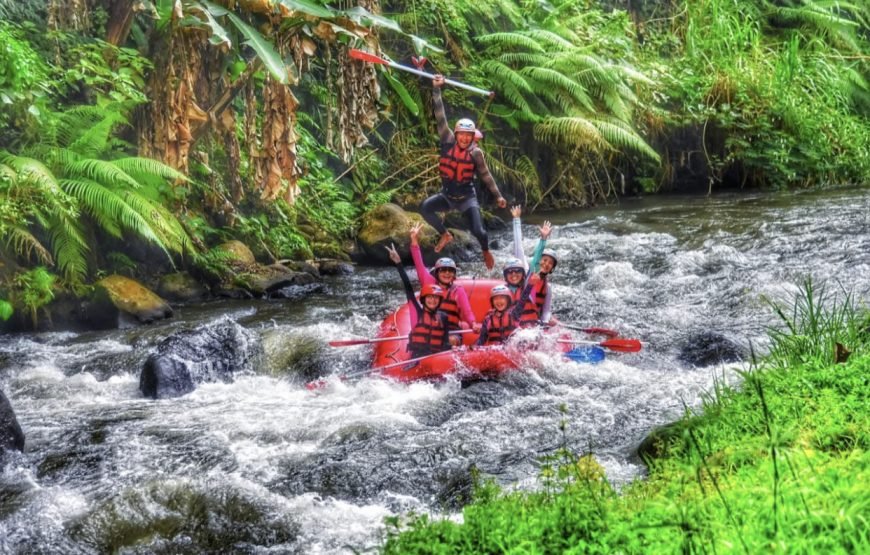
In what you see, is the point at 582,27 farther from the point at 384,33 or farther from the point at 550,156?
the point at 384,33

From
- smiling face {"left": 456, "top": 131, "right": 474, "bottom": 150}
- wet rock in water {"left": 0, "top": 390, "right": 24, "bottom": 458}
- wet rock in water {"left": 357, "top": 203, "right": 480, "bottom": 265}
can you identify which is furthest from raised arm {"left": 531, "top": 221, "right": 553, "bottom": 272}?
wet rock in water {"left": 0, "top": 390, "right": 24, "bottom": 458}

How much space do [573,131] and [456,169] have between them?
5052mm

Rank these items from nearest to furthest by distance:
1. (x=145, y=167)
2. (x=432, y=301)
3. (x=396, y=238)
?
(x=432, y=301) → (x=145, y=167) → (x=396, y=238)

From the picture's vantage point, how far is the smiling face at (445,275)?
727cm

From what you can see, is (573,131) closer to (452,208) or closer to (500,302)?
(452,208)

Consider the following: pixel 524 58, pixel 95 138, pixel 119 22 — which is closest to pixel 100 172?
pixel 95 138

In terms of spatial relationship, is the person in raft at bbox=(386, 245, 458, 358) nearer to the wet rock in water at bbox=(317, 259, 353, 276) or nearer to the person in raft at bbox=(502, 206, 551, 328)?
the person in raft at bbox=(502, 206, 551, 328)

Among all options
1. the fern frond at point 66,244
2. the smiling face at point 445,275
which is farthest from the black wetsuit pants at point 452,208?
the fern frond at point 66,244

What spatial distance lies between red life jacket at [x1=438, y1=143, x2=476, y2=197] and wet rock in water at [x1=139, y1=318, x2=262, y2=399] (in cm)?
271

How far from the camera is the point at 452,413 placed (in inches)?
236

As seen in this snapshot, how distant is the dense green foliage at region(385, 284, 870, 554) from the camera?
2.34 metres

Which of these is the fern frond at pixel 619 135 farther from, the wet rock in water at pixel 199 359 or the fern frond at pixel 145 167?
the wet rock in water at pixel 199 359

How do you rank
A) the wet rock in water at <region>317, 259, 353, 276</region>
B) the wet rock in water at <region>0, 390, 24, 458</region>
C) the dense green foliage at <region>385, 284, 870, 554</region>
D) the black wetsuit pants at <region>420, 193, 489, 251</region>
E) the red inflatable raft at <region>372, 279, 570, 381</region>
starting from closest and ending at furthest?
the dense green foliage at <region>385, 284, 870, 554</region> < the wet rock in water at <region>0, 390, 24, 458</region> < the red inflatable raft at <region>372, 279, 570, 381</region> < the black wetsuit pants at <region>420, 193, 489, 251</region> < the wet rock in water at <region>317, 259, 353, 276</region>

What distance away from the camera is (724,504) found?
2.54m
